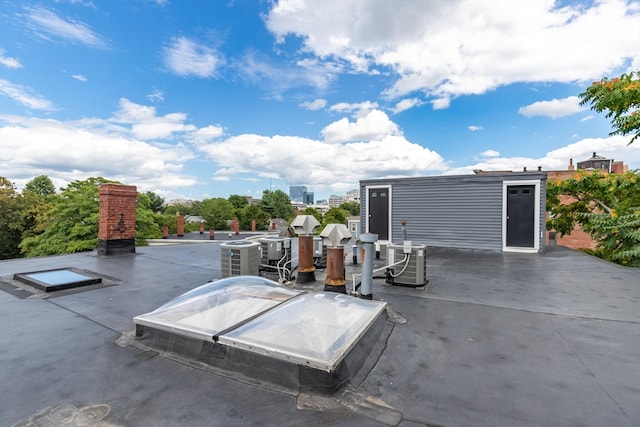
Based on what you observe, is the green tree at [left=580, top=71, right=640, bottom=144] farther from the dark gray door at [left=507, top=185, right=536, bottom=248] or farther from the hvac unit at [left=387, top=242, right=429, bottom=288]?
the hvac unit at [left=387, top=242, right=429, bottom=288]

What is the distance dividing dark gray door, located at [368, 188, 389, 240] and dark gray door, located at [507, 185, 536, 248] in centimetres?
383

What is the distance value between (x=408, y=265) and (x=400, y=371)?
2675mm

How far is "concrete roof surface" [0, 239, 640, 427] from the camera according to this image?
1694mm

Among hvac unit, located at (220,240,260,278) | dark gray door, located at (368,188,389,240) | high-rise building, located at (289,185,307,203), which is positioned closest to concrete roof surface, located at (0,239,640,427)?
hvac unit, located at (220,240,260,278)

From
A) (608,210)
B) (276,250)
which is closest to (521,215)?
(608,210)

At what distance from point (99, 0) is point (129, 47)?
8.95 ft

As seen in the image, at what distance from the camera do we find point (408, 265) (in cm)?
473

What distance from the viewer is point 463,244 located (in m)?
9.38

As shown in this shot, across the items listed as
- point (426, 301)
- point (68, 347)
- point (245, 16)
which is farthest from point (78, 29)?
point (426, 301)

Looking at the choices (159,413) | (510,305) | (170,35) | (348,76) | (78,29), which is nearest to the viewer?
(159,413)

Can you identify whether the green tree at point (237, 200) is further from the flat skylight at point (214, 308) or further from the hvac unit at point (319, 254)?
the flat skylight at point (214, 308)

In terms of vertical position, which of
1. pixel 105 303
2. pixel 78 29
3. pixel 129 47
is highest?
pixel 129 47

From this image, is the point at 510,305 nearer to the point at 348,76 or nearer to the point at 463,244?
the point at 463,244

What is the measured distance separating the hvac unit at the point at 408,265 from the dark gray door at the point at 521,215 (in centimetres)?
591
